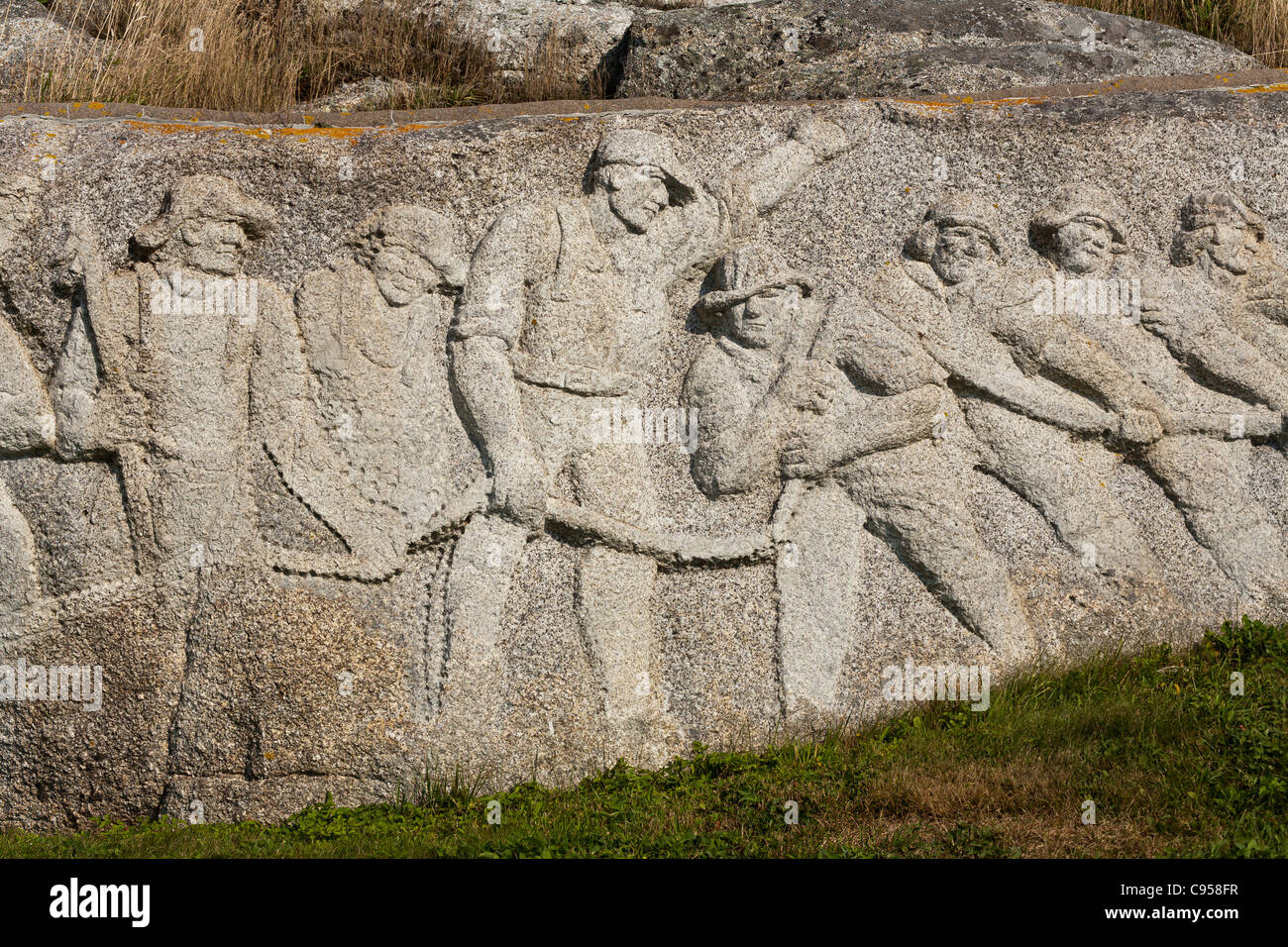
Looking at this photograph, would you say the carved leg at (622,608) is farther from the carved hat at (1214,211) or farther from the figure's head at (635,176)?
the carved hat at (1214,211)

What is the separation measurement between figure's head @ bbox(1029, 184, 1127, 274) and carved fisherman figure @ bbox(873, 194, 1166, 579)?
236 millimetres

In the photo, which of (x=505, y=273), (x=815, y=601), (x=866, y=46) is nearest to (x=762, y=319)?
(x=505, y=273)

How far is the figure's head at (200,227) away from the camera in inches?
250

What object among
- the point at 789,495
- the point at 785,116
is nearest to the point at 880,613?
the point at 789,495

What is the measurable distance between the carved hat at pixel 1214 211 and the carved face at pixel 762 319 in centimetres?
205

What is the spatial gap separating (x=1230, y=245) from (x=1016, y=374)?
4.08ft

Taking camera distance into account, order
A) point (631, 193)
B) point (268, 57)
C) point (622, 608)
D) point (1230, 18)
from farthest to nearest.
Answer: point (1230, 18) < point (268, 57) < point (631, 193) < point (622, 608)

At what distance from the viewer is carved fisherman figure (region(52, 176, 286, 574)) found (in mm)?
6238

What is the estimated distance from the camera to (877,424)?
21.5 ft

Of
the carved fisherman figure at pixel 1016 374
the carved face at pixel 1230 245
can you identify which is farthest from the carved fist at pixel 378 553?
the carved face at pixel 1230 245

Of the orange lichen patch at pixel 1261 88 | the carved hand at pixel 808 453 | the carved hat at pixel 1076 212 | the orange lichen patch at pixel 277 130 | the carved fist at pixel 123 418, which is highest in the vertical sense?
the orange lichen patch at pixel 1261 88

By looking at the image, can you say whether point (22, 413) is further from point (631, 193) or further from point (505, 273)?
point (631, 193)

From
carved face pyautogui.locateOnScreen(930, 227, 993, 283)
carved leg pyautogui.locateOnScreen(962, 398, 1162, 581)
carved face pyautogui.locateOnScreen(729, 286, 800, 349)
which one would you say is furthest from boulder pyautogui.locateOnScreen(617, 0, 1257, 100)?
carved leg pyautogui.locateOnScreen(962, 398, 1162, 581)

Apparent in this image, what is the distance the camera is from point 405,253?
6.49 meters
